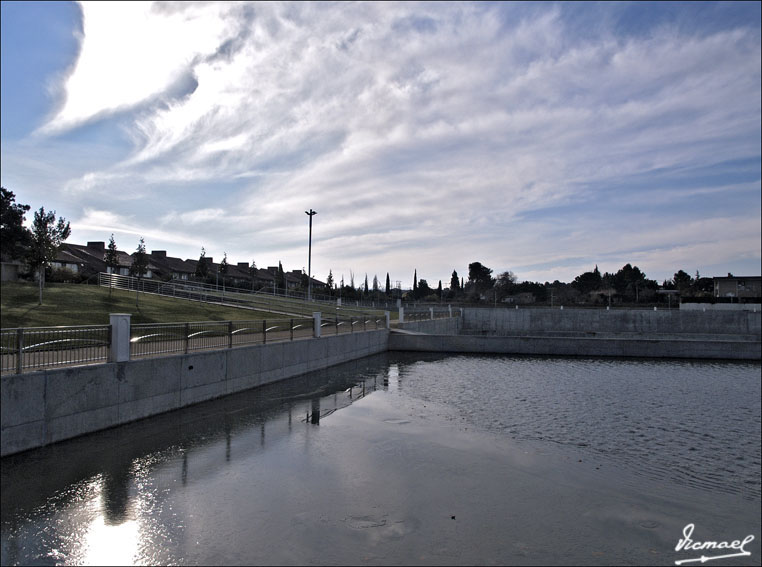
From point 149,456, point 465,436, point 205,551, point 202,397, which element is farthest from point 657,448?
point 202,397

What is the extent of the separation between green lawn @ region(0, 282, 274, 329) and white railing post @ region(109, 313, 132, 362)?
477 inches

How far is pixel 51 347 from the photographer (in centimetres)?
988

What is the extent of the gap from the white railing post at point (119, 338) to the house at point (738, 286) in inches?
3680

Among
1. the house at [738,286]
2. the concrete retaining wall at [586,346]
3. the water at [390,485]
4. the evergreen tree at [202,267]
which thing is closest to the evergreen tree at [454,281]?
the house at [738,286]

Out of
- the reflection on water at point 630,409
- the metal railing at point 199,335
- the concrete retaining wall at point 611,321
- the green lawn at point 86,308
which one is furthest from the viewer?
the concrete retaining wall at point 611,321

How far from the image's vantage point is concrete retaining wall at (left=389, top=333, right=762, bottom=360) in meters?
29.8

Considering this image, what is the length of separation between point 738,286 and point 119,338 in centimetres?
9881

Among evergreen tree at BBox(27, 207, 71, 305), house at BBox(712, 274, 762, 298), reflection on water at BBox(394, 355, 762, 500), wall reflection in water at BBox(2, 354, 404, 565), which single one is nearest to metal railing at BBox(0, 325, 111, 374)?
wall reflection in water at BBox(2, 354, 404, 565)

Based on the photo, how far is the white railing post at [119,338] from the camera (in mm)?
11062

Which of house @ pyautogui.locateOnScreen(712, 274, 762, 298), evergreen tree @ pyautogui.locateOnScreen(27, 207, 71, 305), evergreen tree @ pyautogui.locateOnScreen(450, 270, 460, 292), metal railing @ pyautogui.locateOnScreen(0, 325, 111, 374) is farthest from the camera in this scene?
evergreen tree @ pyautogui.locateOnScreen(450, 270, 460, 292)

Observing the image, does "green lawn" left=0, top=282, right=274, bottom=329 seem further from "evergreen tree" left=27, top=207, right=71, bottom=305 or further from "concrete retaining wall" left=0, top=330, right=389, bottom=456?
"concrete retaining wall" left=0, top=330, right=389, bottom=456

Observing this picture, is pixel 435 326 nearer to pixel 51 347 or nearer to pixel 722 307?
pixel 51 347

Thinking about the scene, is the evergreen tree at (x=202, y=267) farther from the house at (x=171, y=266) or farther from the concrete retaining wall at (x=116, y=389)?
the concrete retaining wall at (x=116, y=389)

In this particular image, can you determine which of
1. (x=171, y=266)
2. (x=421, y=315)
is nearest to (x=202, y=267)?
(x=171, y=266)
